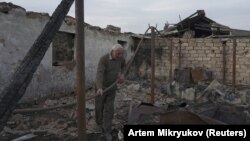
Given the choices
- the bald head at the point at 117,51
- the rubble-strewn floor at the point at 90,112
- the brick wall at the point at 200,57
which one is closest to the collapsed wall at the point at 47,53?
the rubble-strewn floor at the point at 90,112

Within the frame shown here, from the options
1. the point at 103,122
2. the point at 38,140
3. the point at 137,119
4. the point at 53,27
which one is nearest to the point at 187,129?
the point at 137,119

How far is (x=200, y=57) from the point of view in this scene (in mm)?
13484

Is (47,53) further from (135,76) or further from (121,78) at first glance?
(135,76)

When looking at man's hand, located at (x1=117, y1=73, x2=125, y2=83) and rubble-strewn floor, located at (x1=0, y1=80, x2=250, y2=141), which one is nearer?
man's hand, located at (x1=117, y1=73, x2=125, y2=83)

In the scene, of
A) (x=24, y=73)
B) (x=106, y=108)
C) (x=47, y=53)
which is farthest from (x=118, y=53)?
(x=47, y=53)

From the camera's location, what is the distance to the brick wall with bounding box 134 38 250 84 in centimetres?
1274

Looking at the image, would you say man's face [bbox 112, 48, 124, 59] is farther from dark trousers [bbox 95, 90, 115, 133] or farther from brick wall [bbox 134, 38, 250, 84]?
brick wall [bbox 134, 38, 250, 84]

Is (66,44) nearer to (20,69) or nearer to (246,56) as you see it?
(246,56)

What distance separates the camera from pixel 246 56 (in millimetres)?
12672

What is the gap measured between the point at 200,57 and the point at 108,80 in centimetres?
886

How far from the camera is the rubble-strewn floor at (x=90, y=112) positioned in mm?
5531

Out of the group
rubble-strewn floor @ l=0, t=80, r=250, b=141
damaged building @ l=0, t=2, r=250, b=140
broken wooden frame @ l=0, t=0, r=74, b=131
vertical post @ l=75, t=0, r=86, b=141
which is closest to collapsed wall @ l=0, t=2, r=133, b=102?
damaged building @ l=0, t=2, r=250, b=140

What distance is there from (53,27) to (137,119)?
9.13 feet

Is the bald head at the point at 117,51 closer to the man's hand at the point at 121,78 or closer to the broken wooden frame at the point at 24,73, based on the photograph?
the man's hand at the point at 121,78
